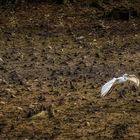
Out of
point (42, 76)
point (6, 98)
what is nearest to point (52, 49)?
point (42, 76)

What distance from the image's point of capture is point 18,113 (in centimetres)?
577

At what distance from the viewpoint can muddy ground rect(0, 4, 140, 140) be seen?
5340 mm

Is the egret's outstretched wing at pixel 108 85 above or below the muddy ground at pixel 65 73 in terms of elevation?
above

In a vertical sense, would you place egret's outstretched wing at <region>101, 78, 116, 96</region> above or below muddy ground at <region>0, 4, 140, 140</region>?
A: above

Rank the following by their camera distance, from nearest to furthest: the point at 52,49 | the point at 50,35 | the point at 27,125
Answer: the point at 27,125, the point at 52,49, the point at 50,35

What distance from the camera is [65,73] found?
7.33 meters

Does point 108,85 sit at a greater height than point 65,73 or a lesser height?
greater

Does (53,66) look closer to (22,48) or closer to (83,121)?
(22,48)

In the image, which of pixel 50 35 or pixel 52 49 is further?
pixel 50 35

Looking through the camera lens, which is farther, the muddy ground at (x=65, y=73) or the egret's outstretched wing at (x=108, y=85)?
the egret's outstretched wing at (x=108, y=85)

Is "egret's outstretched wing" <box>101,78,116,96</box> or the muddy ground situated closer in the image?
the muddy ground

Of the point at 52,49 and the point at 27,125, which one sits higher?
the point at 27,125

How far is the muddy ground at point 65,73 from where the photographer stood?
17.5ft

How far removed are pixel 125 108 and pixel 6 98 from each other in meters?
1.38
